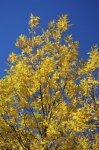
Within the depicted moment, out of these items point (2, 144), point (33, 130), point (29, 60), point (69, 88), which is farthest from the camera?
point (29, 60)

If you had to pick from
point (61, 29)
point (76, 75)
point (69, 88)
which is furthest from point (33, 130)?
point (61, 29)

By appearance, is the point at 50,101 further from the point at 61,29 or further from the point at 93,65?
the point at 61,29

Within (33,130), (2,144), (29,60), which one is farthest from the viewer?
(29,60)

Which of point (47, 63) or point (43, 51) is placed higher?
point (43, 51)

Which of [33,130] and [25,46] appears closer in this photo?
[33,130]

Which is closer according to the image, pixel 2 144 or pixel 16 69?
pixel 2 144

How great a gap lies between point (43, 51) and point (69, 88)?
67.8 inches

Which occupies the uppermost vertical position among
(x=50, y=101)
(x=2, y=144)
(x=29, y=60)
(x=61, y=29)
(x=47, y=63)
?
(x=61, y=29)

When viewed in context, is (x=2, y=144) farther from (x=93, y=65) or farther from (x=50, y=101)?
(x=93, y=65)

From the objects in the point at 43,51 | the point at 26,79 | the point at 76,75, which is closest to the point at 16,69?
the point at 26,79

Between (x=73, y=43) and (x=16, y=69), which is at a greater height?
(x=73, y=43)

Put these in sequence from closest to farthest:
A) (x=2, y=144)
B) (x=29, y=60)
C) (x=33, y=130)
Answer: (x=2, y=144)
(x=33, y=130)
(x=29, y=60)

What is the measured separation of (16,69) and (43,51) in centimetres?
141

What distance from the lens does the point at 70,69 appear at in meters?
10.4
